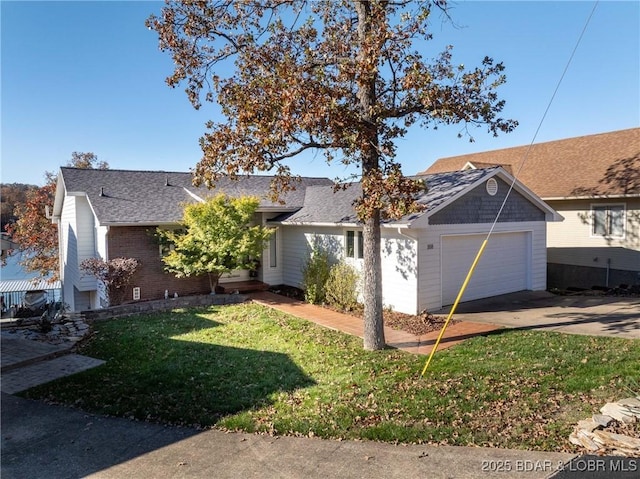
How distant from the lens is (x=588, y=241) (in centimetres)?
1881

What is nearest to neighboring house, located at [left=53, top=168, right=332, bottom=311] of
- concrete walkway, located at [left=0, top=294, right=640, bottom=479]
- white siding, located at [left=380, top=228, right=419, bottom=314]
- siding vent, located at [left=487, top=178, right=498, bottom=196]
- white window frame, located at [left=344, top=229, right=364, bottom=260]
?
white window frame, located at [left=344, top=229, right=364, bottom=260]

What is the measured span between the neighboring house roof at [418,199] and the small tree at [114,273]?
5600mm

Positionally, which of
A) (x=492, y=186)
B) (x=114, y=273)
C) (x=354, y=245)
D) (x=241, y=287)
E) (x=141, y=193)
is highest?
(x=141, y=193)

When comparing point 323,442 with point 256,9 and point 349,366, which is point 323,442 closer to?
point 349,366

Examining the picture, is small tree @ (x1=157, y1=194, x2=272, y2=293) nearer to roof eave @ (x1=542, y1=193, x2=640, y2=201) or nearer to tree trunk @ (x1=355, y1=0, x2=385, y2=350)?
tree trunk @ (x1=355, y1=0, x2=385, y2=350)

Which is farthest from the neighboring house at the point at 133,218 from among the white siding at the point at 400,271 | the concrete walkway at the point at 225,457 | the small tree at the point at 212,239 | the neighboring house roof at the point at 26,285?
the concrete walkway at the point at 225,457

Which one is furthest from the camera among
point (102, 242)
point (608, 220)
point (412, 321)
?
point (608, 220)

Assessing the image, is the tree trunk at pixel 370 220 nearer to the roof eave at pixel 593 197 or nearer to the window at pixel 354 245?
the window at pixel 354 245

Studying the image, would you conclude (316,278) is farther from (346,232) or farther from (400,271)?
(400,271)

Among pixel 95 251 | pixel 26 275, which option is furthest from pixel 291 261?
pixel 26 275

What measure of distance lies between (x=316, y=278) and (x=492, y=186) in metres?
6.43

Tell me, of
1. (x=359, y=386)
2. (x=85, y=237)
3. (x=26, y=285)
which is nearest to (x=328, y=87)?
(x=359, y=386)

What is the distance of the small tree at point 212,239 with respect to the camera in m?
14.4

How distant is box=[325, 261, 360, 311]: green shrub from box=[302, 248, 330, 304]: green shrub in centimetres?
33
